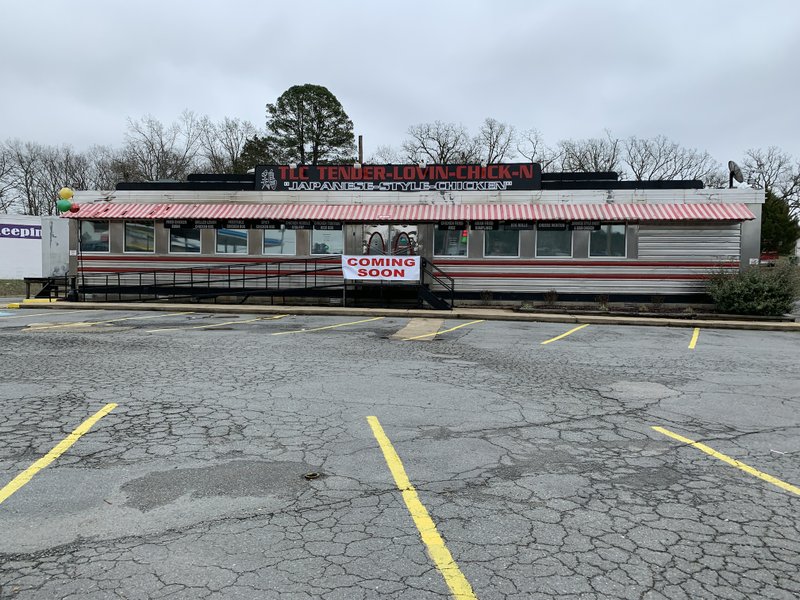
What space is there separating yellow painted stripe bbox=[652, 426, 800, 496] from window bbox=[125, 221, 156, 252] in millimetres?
20376

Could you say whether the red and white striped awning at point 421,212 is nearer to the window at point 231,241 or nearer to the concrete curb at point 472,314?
the window at point 231,241

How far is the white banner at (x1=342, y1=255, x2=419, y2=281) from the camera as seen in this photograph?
63.2ft

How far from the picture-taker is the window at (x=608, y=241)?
20547 mm

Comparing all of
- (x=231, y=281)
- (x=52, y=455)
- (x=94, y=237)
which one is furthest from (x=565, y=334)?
(x=94, y=237)

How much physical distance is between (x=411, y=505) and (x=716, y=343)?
11.7 metres

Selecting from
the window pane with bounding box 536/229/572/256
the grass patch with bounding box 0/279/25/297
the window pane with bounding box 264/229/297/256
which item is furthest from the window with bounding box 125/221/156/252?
the window pane with bounding box 536/229/572/256

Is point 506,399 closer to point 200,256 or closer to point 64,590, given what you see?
point 64,590

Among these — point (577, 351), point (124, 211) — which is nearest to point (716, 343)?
point (577, 351)

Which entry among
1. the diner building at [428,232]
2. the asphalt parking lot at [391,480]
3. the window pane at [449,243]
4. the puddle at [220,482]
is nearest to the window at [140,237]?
the diner building at [428,232]

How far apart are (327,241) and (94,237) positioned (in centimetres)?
884

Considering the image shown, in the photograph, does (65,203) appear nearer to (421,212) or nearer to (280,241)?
(280,241)

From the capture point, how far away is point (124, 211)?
2080 cm

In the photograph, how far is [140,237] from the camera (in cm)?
2205

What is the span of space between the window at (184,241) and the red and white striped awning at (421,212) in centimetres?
117
